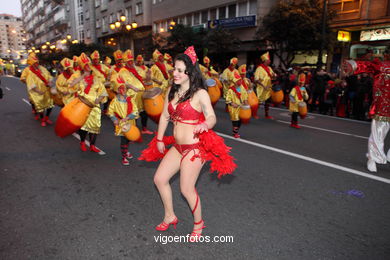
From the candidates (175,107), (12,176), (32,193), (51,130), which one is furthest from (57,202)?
(51,130)

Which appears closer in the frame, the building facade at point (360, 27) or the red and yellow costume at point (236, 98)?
the red and yellow costume at point (236, 98)

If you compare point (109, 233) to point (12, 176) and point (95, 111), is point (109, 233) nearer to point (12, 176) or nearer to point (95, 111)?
point (12, 176)

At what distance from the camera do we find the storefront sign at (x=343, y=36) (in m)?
17.3

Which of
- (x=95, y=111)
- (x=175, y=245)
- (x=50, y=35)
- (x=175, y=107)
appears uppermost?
(x=50, y=35)

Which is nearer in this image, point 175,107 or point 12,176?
point 175,107

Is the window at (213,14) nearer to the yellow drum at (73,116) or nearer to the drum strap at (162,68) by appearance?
the drum strap at (162,68)

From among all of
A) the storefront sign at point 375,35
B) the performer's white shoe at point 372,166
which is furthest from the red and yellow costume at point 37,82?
the storefront sign at point 375,35

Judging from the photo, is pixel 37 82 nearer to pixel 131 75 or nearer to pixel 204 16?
pixel 131 75

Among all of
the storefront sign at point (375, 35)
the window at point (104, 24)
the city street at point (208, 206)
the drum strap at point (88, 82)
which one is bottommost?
the city street at point (208, 206)

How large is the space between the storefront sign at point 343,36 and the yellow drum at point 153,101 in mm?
15076

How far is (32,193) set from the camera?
13.2 ft

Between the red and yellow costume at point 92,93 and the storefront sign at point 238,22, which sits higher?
the storefront sign at point 238,22

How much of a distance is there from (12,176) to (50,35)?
8564cm

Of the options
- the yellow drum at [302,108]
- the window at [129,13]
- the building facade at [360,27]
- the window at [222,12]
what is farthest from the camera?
the window at [129,13]
